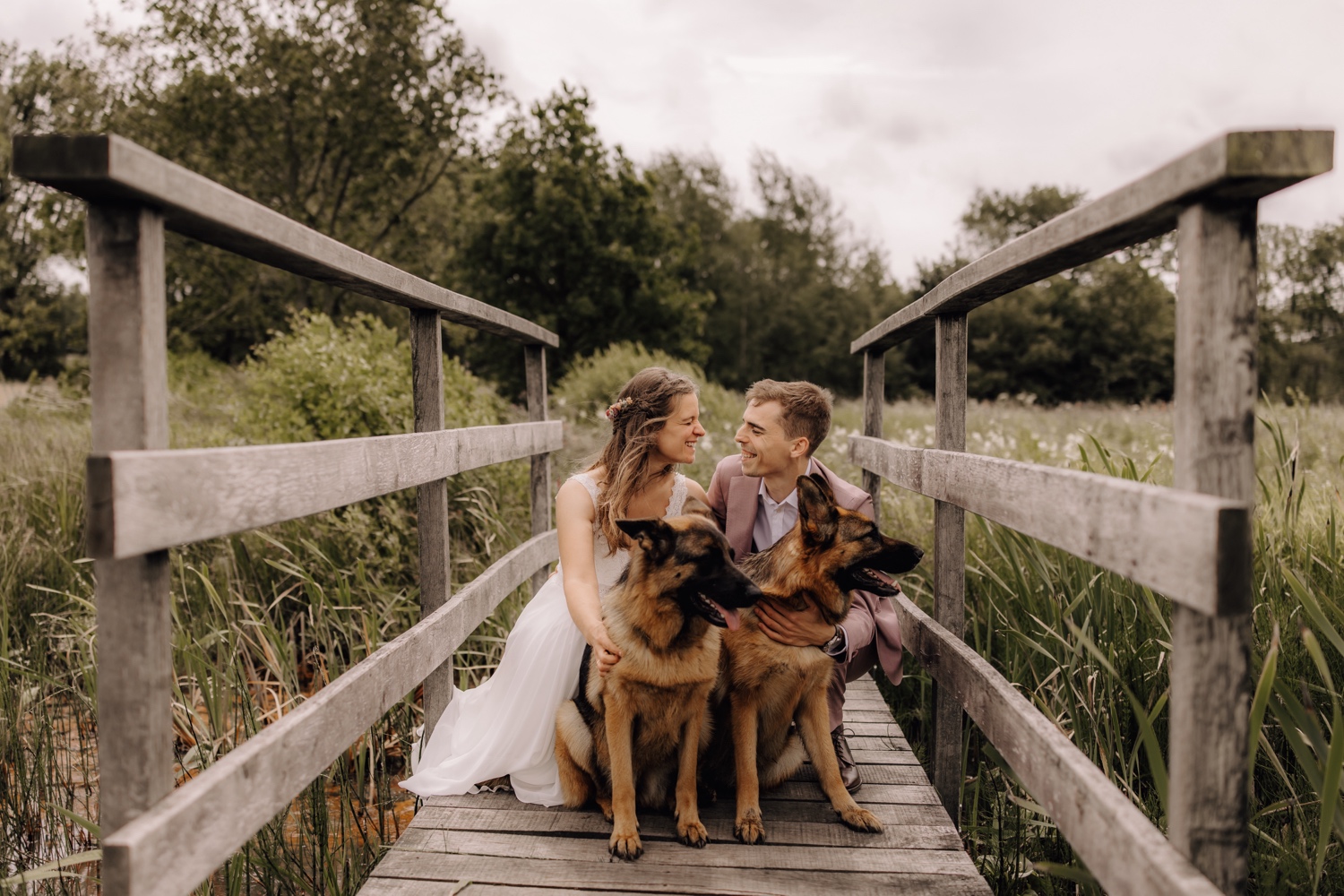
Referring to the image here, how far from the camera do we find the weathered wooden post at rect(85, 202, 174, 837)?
55.3 inches

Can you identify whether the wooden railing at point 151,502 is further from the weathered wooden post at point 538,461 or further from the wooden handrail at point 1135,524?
the weathered wooden post at point 538,461

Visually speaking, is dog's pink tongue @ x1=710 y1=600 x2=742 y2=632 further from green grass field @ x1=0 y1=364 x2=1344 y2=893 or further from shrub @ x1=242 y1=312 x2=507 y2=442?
shrub @ x1=242 y1=312 x2=507 y2=442

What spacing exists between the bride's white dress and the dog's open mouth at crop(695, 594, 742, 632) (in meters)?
0.47

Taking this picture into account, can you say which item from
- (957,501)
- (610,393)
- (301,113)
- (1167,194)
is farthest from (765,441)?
(301,113)

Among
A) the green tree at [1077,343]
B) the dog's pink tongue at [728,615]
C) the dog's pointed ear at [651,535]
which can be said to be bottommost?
the dog's pink tongue at [728,615]

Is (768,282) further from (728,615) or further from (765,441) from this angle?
(728,615)

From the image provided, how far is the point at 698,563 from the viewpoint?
2.56 m

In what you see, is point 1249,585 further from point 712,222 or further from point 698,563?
point 712,222

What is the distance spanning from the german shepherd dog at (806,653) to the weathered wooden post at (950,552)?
1.04ft

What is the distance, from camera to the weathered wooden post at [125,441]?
4.61 ft

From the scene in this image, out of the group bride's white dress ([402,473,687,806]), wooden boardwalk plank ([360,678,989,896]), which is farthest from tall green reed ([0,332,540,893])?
wooden boardwalk plank ([360,678,989,896])

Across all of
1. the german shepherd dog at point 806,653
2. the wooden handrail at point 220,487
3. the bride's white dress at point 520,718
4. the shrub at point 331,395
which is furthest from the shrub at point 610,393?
Result: the wooden handrail at point 220,487

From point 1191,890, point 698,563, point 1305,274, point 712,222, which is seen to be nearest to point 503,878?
point 698,563

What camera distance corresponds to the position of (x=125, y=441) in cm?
142
